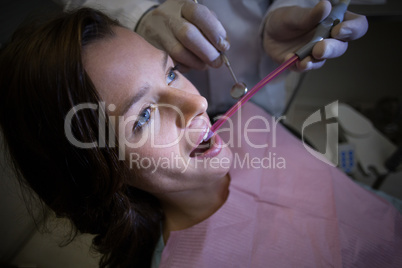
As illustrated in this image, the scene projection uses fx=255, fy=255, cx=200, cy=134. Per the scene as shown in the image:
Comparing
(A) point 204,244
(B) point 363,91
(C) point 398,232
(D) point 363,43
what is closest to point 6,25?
(A) point 204,244

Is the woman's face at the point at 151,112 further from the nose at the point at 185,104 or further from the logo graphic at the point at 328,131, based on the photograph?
the logo graphic at the point at 328,131

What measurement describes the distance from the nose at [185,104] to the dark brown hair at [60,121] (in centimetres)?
15

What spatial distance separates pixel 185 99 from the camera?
0.54 metres

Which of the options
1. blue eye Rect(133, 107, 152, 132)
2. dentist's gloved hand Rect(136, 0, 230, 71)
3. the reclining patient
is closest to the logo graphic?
the reclining patient

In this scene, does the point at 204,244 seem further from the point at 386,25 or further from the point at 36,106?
the point at 386,25

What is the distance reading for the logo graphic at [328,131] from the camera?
93 centimetres

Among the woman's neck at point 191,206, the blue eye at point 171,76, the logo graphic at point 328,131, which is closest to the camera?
the blue eye at point 171,76

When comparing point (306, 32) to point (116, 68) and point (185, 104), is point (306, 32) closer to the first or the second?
point (185, 104)

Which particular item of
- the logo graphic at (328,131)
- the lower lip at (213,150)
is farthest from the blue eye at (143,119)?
the logo graphic at (328,131)

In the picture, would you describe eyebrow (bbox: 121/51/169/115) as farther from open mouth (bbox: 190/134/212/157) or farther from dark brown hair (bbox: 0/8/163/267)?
open mouth (bbox: 190/134/212/157)

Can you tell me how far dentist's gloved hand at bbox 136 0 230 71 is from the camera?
0.61 m

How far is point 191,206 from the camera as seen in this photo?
0.74 meters

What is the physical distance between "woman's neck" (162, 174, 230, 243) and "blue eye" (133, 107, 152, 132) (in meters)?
0.25

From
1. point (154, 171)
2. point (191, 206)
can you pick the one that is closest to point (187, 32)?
point (154, 171)
